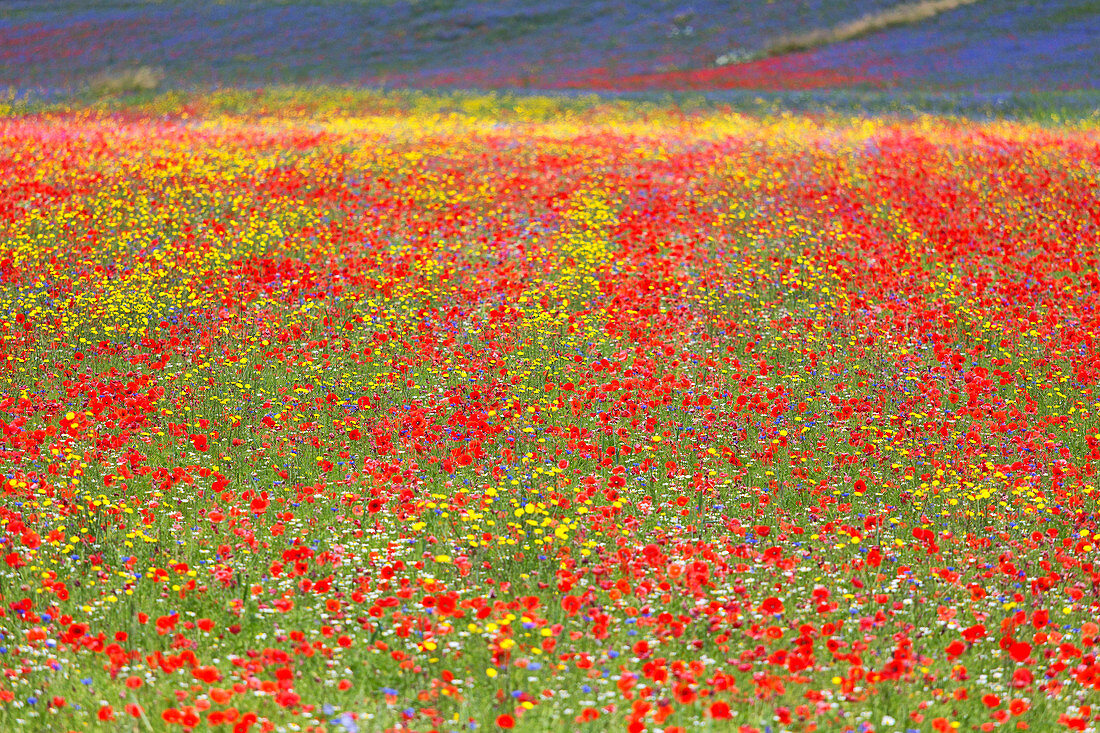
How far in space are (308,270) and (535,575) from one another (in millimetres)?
7292

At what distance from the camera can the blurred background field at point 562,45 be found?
3734 centimetres

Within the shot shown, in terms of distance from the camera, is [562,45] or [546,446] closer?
[546,446]

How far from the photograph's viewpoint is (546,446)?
312 inches

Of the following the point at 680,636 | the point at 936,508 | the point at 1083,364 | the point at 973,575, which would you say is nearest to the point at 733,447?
the point at 936,508

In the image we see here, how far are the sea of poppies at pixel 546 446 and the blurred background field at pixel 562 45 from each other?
68.3ft

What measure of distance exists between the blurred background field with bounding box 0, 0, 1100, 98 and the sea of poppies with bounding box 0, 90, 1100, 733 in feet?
68.3

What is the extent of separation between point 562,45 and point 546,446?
3866 cm

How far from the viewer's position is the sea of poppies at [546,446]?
4855 mm

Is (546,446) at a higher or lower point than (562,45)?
lower

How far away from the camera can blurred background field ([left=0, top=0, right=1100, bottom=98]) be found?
123 ft

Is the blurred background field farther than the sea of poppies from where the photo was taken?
Yes

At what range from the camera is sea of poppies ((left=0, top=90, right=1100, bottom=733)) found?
4.86 metres

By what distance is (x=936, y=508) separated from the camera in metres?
7.03

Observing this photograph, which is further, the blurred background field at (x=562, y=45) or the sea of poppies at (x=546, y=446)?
the blurred background field at (x=562, y=45)
